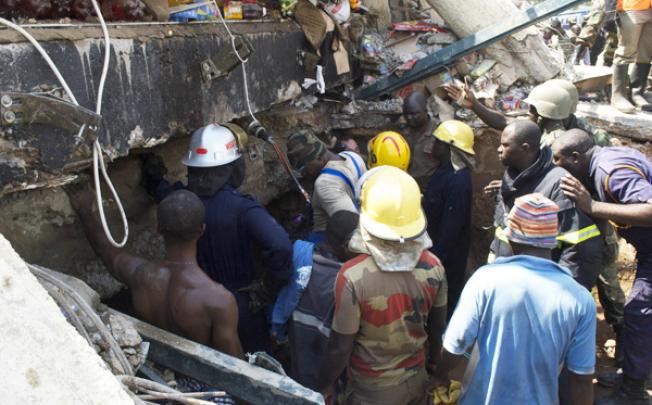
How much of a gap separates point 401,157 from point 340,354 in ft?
7.19

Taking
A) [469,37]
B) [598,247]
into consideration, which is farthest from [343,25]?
[598,247]

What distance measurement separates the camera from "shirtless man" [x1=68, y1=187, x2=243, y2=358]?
244 cm

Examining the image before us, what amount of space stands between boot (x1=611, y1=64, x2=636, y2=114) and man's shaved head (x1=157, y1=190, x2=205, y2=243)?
17.3 feet

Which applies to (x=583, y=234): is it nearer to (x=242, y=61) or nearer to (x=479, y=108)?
(x=479, y=108)

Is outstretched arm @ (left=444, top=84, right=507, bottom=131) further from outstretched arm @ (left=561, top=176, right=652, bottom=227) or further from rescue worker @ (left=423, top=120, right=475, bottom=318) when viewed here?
outstretched arm @ (left=561, top=176, right=652, bottom=227)

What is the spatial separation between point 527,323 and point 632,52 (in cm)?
479

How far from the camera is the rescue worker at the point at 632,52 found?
5.72 m

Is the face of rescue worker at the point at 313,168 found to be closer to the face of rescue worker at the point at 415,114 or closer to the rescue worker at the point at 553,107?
the face of rescue worker at the point at 415,114

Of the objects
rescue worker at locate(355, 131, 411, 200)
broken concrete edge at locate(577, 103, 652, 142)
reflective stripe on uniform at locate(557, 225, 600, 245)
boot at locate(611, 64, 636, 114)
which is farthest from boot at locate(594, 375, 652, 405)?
boot at locate(611, 64, 636, 114)

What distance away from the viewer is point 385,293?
8.05 feet

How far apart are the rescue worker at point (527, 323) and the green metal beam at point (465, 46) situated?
10.9ft

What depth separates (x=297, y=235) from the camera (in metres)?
4.72

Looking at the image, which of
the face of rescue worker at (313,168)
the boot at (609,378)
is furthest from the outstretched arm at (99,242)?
the boot at (609,378)

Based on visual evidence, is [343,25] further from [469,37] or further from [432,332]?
[432,332]
